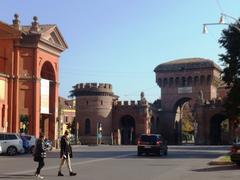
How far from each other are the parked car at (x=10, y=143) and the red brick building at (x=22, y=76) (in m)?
11.2

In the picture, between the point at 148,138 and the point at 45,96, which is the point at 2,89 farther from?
the point at 148,138

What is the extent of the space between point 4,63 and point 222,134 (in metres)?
66.3

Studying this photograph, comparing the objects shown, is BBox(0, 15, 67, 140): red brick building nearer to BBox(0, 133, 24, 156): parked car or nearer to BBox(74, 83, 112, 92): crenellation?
BBox(0, 133, 24, 156): parked car

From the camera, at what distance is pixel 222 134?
4498 inches

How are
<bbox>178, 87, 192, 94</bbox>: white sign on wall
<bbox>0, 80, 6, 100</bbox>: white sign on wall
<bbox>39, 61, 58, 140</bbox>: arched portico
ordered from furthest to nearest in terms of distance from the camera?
1. <bbox>178, 87, 192, 94</bbox>: white sign on wall
2. <bbox>39, 61, 58, 140</bbox>: arched portico
3. <bbox>0, 80, 6, 100</bbox>: white sign on wall

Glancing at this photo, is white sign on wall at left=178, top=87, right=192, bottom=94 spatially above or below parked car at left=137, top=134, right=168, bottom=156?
above

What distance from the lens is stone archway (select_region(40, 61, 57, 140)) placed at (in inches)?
2430

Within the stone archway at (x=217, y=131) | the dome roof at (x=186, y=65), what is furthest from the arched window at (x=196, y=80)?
the stone archway at (x=217, y=131)

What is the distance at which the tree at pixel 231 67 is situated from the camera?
48.0 metres

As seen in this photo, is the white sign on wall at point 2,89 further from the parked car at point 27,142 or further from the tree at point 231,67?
the tree at point 231,67

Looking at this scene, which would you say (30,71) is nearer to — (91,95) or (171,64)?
(91,95)

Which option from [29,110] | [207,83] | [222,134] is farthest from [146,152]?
[222,134]

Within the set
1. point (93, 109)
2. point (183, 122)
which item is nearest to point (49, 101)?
point (93, 109)

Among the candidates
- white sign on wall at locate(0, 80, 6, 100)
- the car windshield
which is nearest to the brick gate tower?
white sign on wall at locate(0, 80, 6, 100)
